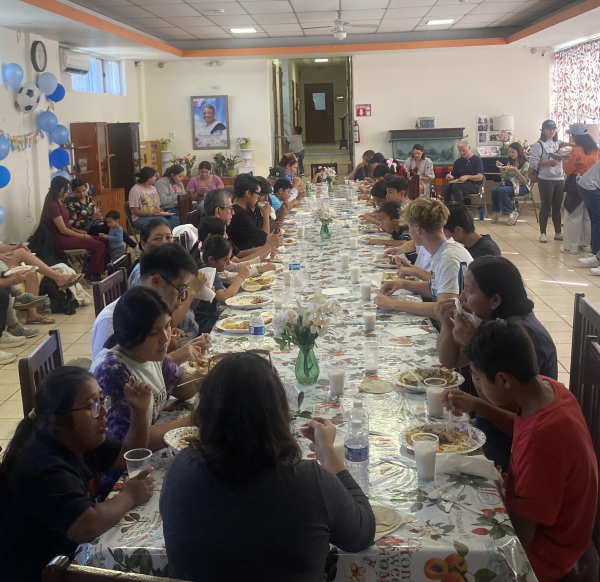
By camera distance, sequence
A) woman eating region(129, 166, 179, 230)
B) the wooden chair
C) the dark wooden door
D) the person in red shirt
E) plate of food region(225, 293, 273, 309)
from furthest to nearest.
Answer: the dark wooden door < woman eating region(129, 166, 179, 230) < plate of food region(225, 293, 273, 309) < the person in red shirt < the wooden chair

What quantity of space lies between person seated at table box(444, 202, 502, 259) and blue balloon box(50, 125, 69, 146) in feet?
19.7

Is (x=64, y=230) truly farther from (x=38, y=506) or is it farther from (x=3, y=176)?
(x=38, y=506)

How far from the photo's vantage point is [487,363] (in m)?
1.80

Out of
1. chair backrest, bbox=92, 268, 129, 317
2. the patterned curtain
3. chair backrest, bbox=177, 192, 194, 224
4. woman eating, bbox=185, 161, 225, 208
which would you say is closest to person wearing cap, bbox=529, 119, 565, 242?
the patterned curtain

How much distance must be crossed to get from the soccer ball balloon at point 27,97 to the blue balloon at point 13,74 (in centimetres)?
13

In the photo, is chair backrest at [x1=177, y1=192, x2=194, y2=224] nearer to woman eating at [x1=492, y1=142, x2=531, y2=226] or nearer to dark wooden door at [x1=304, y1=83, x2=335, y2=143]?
woman eating at [x1=492, y1=142, x2=531, y2=226]

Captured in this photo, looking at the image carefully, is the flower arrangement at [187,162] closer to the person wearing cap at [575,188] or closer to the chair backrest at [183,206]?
the chair backrest at [183,206]

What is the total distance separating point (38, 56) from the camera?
8070 mm

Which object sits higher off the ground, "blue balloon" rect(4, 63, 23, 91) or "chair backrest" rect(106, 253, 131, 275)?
"blue balloon" rect(4, 63, 23, 91)

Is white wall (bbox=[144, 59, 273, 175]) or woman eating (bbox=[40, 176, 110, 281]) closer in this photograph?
woman eating (bbox=[40, 176, 110, 281])

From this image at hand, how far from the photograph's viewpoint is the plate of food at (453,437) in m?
1.90

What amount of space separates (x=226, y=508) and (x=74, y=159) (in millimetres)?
8732

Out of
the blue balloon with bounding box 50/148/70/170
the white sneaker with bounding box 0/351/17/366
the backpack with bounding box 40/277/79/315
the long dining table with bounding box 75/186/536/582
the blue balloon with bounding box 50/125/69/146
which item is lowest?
the white sneaker with bounding box 0/351/17/366

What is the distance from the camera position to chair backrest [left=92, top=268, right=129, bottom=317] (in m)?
3.14
